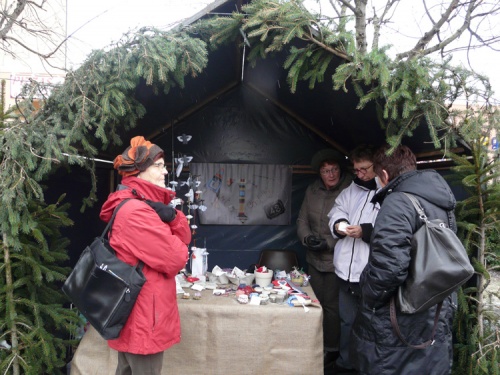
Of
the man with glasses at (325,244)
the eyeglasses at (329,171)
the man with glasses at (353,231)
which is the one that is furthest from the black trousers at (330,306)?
the eyeglasses at (329,171)

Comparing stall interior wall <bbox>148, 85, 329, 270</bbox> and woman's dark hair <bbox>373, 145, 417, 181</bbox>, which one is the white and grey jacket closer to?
woman's dark hair <bbox>373, 145, 417, 181</bbox>

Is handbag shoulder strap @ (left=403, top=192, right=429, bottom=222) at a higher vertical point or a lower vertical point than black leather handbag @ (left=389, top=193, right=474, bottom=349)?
higher

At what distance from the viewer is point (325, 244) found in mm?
3607

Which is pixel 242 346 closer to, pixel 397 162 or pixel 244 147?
pixel 397 162

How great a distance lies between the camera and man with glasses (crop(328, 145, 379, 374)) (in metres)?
2.94

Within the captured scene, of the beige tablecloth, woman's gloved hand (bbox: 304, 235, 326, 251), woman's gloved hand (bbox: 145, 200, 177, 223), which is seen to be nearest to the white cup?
the beige tablecloth

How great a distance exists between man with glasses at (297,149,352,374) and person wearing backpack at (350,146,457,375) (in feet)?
4.85

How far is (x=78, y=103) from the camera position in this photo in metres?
2.47

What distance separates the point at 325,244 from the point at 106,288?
7.28 ft

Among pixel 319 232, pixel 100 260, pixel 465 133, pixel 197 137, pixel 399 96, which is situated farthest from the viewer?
pixel 197 137

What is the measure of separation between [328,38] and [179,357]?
7.68ft

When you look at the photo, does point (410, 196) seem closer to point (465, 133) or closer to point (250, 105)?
point (465, 133)

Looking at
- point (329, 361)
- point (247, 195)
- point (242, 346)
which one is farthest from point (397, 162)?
point (247, 195)

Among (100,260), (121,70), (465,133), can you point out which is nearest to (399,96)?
(465,133)
